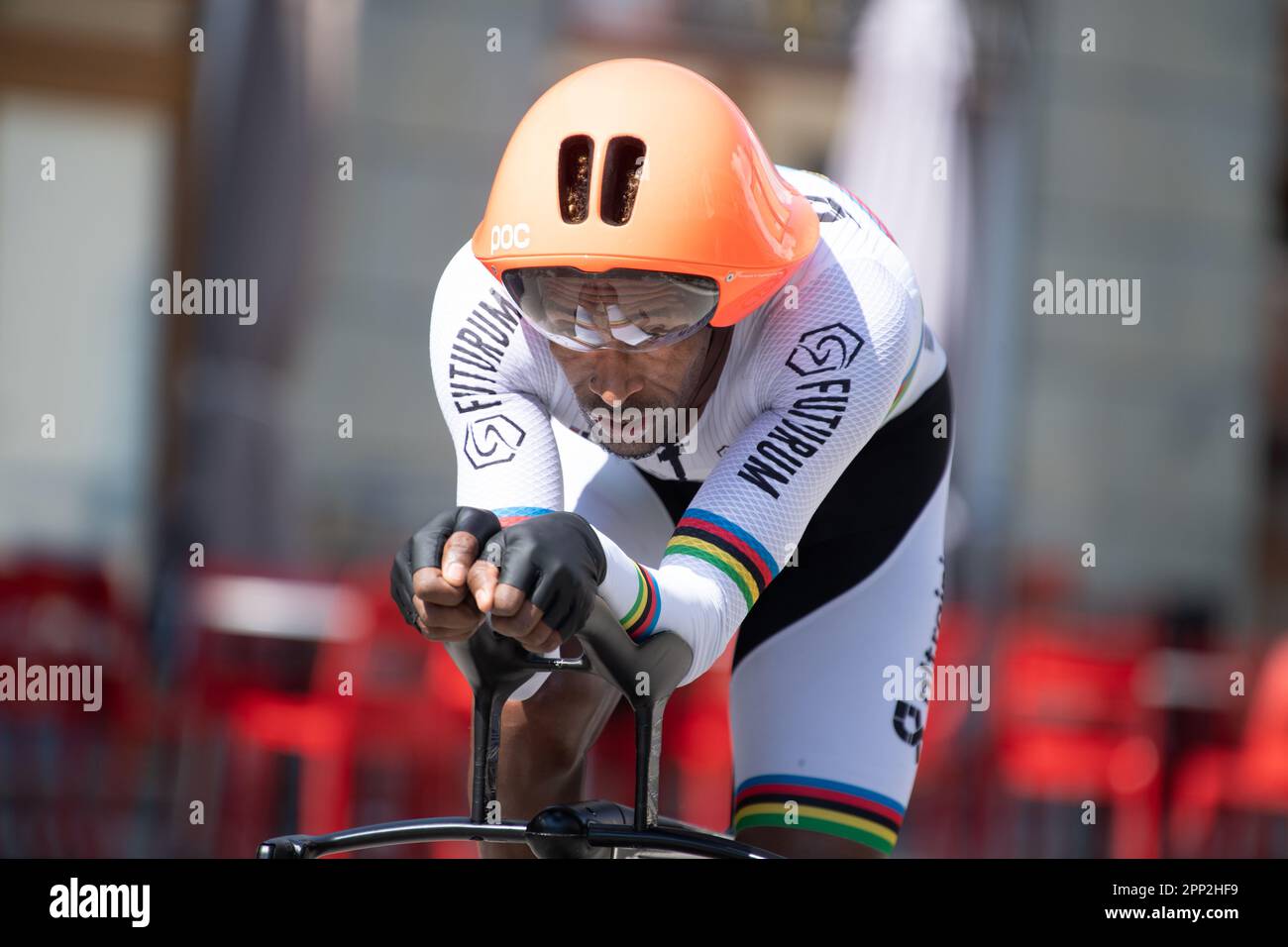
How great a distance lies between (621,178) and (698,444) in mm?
620

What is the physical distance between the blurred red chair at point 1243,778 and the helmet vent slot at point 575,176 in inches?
202

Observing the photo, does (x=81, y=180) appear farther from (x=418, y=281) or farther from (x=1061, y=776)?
(x=1061, y=776)

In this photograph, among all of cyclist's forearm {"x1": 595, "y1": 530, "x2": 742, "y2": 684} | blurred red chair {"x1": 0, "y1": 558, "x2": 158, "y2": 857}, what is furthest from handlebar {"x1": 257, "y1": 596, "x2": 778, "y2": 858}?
blurred red chair {"x1": 0, "y1": 558, "x2": 158, "y2": 857}

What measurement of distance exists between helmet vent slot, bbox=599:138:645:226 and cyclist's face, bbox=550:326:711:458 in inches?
9.8

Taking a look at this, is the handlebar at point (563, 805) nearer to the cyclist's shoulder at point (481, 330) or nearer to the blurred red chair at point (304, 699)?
the cyclist's shoulder at point (481, 330)

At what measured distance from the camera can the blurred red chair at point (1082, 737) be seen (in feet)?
21.7

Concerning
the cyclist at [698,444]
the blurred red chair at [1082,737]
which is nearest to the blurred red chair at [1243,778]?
the blurred red chair at [1082,737]

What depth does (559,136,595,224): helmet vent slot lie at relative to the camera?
7.47ft

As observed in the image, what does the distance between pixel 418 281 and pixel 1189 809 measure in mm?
4901

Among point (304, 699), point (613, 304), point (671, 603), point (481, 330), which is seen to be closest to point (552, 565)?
point (671, 603)

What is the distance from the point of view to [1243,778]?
6.58 metres

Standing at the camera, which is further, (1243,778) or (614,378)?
(1243,778)

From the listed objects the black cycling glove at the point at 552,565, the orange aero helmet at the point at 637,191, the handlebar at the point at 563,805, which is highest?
the orange aero helmet at the point at 637,191

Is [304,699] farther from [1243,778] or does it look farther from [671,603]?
[671,603]
